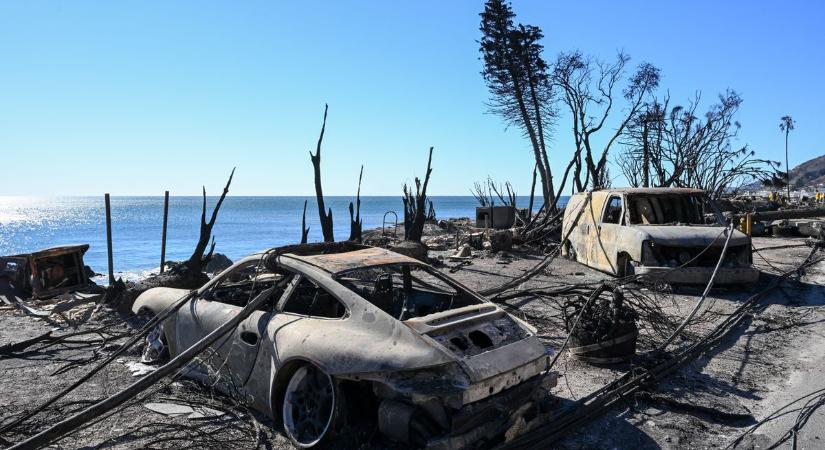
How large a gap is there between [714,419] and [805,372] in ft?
5.62

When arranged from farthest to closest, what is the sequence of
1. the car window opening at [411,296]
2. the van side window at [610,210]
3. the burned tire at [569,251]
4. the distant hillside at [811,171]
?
1. the distant hillside at [811,171]
2. the burned tire at [569,251]
3. the van side window at [610,210]
4. the car window opening at [411,296]

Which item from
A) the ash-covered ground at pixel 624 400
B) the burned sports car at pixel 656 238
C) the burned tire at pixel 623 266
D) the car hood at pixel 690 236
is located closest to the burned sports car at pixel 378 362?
the ash-covered ground at pixel 624 400

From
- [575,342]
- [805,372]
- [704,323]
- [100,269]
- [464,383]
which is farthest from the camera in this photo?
[100,269]

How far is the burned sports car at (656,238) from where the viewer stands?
9.06 metres

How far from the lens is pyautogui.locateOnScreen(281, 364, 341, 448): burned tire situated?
11.7 feet

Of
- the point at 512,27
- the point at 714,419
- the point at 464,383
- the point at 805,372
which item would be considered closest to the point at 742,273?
the point at 805,372

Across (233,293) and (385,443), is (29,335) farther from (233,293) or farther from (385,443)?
(385,443)

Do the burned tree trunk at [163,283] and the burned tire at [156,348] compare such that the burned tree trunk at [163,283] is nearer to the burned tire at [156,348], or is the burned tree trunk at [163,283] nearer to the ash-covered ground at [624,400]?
the ash-covered ground at [624,400]

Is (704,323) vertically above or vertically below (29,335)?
above

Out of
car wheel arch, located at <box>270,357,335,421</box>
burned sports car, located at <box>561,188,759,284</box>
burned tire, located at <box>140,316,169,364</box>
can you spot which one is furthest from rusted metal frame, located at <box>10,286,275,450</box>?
burned sports car, located at <box>561,188,759,284</box>

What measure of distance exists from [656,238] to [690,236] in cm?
54

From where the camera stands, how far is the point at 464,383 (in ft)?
10.8

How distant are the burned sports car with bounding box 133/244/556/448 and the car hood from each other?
5.71 meters

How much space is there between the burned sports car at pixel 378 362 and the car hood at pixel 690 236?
571cm
